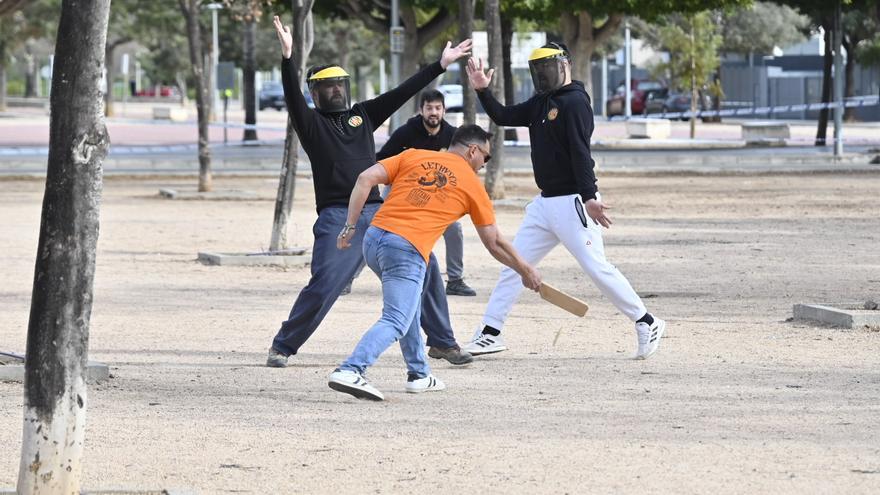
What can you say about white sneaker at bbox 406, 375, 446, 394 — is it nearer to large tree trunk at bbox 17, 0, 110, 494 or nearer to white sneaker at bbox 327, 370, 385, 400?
white sneaker at bbox 327, 370, 385, 400

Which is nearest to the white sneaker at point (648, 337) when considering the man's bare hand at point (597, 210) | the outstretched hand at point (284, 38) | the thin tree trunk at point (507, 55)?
the man's bare hand at point (597, 210)

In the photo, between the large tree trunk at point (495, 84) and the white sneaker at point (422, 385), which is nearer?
the white sneaker at point (422, 385)

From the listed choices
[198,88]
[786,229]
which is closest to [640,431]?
[786,229]

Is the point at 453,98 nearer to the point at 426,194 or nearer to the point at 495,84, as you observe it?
the point at 495,84

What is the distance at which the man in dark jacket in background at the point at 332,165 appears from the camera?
940cm

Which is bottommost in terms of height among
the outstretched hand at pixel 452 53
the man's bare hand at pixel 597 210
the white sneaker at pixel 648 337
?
the white sneaker at pixel 648 337

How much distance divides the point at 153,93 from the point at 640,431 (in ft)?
353

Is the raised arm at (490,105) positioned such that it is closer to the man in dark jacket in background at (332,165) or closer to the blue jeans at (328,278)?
the man in dark jacket in background at (332,165)

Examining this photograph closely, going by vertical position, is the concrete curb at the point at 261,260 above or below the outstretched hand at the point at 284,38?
below

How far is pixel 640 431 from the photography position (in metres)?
7.64

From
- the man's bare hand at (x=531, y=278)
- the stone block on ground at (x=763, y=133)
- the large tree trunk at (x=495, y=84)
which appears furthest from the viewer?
the stone block on ground at (x=763, y=133)

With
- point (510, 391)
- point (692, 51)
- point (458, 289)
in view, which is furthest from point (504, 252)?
point (692, 51)

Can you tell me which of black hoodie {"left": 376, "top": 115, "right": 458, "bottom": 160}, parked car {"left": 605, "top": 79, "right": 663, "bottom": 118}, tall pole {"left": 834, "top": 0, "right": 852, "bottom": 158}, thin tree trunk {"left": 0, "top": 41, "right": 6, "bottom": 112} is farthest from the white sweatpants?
thin tree trunk {"left": 0, "top": 41, "right": 6, "bottom": 112}

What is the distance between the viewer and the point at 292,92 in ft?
31.2
